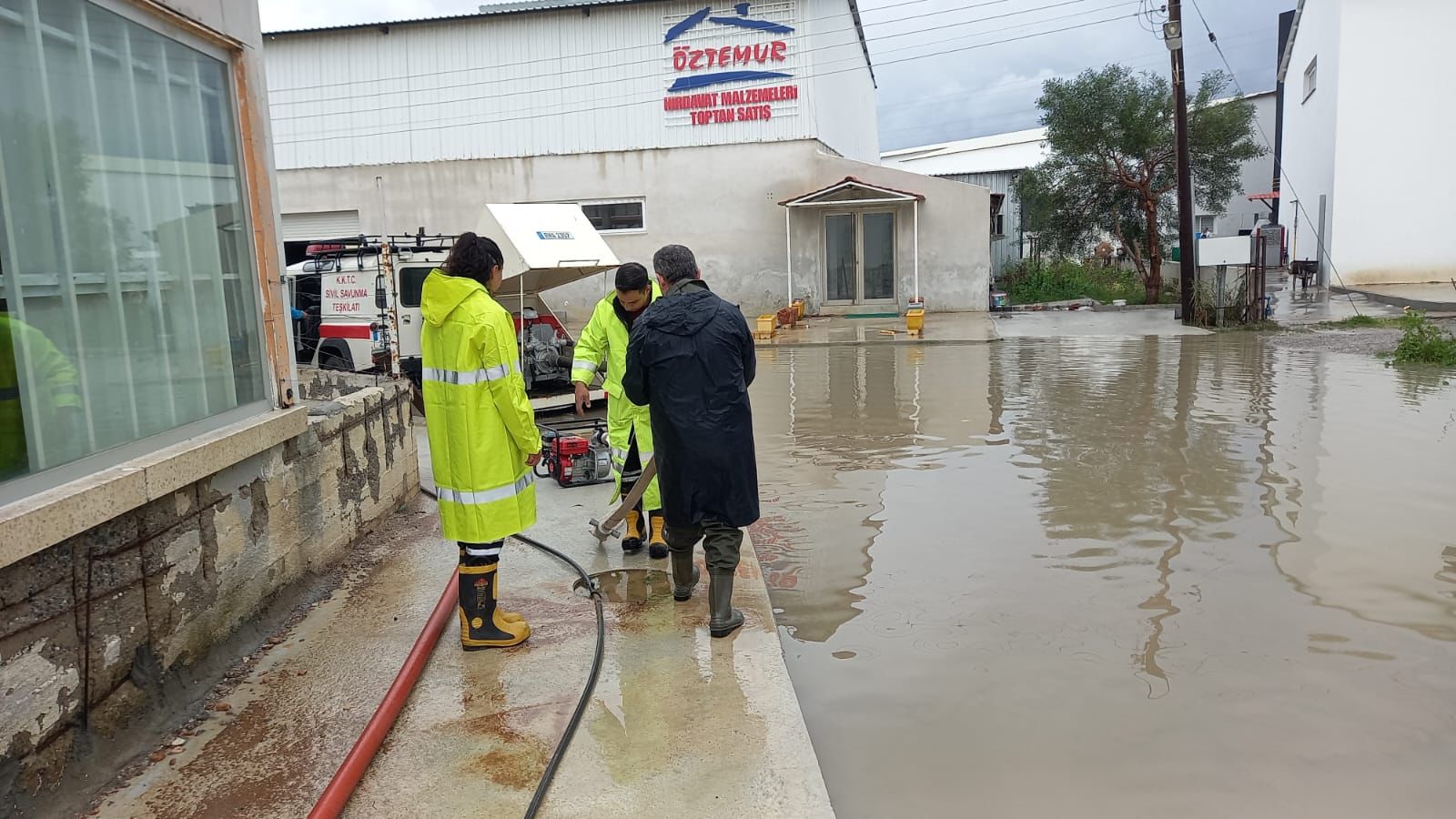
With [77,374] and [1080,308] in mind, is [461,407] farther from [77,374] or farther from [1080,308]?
[1080,308]

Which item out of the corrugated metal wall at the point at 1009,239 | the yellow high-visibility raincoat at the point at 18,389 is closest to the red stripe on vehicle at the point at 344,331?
the yellow high-visibility raincoat at the point at 18,389

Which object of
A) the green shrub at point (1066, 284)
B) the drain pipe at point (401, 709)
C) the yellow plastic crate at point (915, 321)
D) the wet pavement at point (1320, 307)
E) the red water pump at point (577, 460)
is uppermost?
the green shrub at point (1066, 284)

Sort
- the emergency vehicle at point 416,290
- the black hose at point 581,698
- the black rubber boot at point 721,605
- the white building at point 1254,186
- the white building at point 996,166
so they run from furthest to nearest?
the white building at point 1254,186
the white building at point 996,166
the emergency vehicle at point 416,290
the black rubber boot at point 721,605
the black hose at point 581,698

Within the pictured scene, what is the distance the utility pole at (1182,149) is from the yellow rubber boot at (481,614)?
17.6 meters

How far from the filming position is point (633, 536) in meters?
5.71

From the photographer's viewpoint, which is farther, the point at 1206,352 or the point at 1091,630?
the point at 1206,352

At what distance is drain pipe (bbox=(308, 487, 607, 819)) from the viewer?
3.00m

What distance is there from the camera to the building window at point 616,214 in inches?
872

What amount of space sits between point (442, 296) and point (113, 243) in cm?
120

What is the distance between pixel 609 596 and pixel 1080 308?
65.9 ft

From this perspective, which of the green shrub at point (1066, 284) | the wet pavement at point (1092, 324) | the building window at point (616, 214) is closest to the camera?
the wet pavement at point (1092, 324)

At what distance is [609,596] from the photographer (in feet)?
16.4

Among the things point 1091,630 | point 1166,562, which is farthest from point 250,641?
point 1166,562

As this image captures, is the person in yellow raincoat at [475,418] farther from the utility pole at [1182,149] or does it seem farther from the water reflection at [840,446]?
the utility pole at [1182,149]
